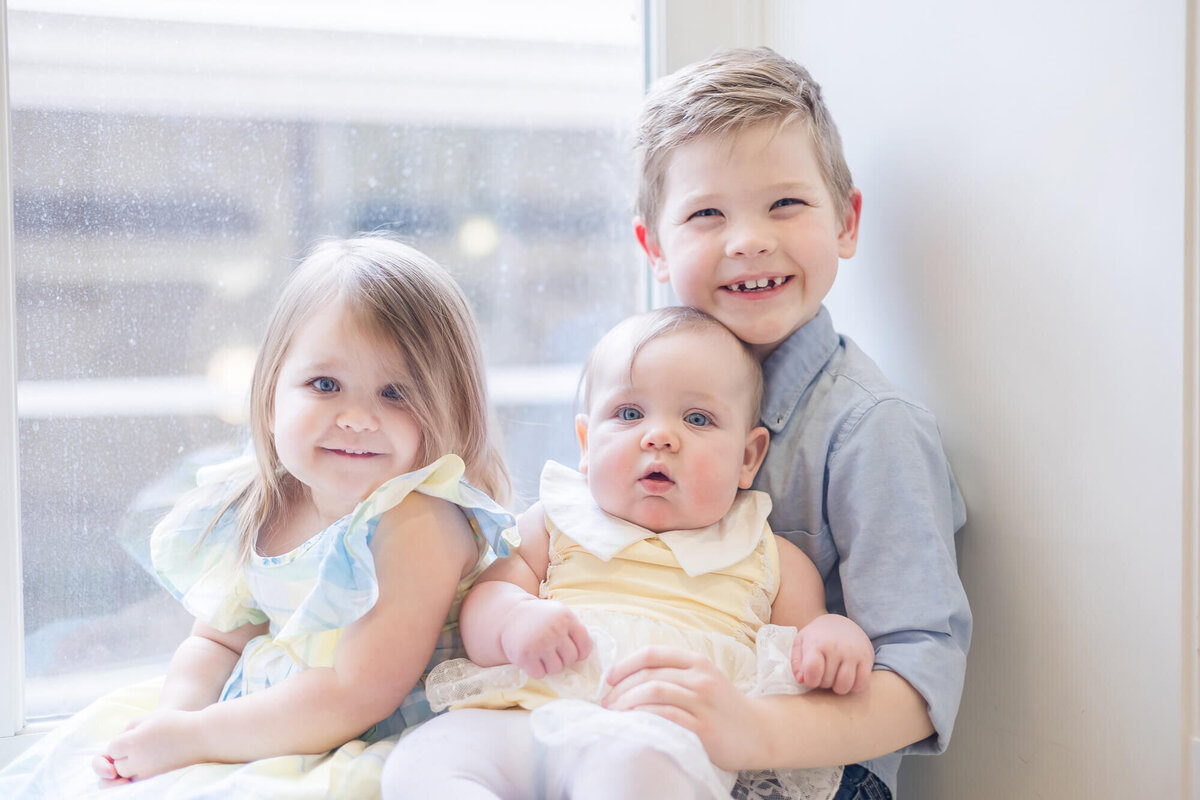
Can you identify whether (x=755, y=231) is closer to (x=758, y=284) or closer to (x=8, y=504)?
(x=758, y=284)

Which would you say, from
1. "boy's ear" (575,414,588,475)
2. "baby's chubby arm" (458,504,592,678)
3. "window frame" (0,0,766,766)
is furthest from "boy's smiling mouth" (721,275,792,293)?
"window frame" (0,0,766,766)

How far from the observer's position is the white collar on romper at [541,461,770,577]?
99cm

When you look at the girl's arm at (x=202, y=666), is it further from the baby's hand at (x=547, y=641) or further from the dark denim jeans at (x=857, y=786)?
the dark denim jeans at (x=857, y=786)

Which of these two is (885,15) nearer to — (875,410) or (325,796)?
(875,410)

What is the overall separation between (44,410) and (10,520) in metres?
0.14

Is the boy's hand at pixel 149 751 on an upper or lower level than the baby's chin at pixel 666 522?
lower

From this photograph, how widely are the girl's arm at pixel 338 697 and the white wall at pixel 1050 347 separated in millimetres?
578

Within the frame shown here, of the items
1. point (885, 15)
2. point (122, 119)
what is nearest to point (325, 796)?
point (122, 119)

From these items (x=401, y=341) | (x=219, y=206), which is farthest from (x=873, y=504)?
(x=219, y=206)

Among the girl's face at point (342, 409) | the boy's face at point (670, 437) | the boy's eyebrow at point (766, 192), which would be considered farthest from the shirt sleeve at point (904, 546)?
the girl's face at point (342, 409)

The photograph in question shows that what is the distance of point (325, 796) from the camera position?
0.87 m

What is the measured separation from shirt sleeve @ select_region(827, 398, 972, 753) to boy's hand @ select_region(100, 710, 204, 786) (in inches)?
26.4

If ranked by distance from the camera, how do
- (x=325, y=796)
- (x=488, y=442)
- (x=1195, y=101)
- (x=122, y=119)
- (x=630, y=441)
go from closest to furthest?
(x=1195, y=101), (x=325, y=796), (x=630, y=441), (x=488, y=442), (x=122, y=119)

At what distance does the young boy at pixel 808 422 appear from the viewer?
896 millimetres
